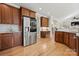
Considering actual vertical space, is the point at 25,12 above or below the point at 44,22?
above

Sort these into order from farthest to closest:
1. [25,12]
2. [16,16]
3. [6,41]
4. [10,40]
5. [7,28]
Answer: [25,12] → [16,16] → [7,28] → [10,40] → [6,41]

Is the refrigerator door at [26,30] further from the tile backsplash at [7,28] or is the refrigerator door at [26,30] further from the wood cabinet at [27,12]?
the tile backsplash at [7,28]

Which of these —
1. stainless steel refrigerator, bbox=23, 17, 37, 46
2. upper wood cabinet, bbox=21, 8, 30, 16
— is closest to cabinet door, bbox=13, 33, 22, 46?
stainless steel refrigerator, bbox=23, 17, 37, 46

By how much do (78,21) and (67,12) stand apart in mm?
670

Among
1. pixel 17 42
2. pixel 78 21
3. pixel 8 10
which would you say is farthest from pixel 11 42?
pixel 78 21

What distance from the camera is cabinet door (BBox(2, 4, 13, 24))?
17.3 ft

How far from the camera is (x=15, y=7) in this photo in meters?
6.00

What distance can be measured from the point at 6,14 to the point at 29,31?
162 cm

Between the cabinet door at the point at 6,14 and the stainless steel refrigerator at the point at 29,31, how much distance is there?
83 centimetres

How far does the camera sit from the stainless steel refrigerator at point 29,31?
20.3 ft

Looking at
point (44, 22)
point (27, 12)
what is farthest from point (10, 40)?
point (44, 22)

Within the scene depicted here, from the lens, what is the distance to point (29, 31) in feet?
21.2

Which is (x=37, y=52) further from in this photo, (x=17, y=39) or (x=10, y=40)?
(x=17, y=39)

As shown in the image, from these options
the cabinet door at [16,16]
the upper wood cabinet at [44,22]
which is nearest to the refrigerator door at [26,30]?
the cabinet door at [16,16]
